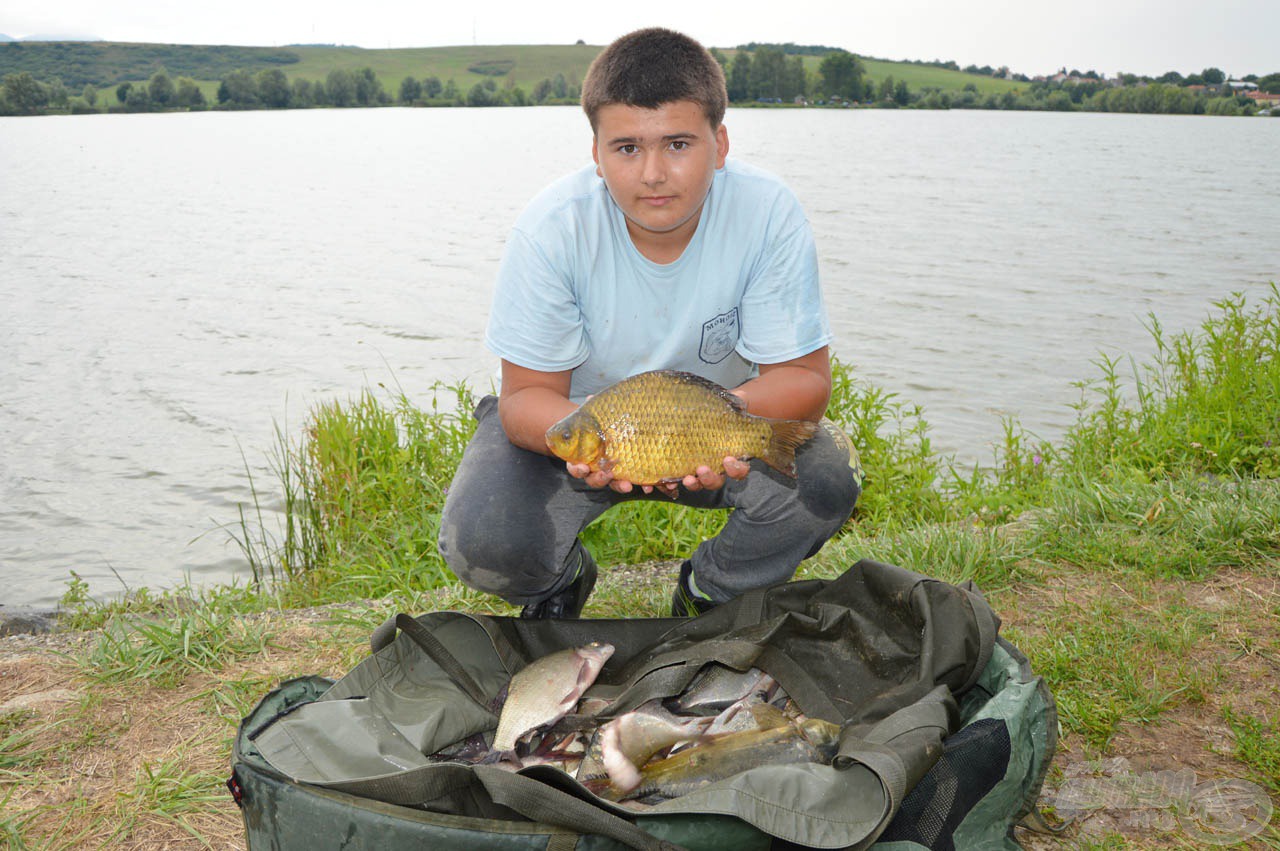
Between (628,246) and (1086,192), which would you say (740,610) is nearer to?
(628,246)

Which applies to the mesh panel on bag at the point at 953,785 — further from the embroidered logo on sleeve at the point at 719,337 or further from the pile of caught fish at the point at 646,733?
the embroidered logo on sleeve at the point at 719,337

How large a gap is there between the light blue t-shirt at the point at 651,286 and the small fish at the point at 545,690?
0.77 metres

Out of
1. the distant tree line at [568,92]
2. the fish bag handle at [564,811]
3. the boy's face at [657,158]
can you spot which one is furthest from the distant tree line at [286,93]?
the fish bag handle at [564,811]

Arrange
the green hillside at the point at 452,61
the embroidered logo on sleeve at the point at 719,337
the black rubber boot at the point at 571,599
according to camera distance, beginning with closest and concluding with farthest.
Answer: the embroidered logo on sleeve at the point at 719,337 < the black rubber boot at the point at 571,599 < the green hillside at the point at 452,61

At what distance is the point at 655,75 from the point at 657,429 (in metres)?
0.90

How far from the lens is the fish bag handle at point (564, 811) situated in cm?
179

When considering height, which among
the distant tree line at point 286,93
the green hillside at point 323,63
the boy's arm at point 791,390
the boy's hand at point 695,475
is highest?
the green hillside at point 323,63

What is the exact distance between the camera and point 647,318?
9.28 feet

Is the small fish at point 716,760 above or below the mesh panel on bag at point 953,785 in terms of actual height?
below

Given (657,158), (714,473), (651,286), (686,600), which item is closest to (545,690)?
(714,473)

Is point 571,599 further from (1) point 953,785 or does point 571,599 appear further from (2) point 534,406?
(1) point 953,785

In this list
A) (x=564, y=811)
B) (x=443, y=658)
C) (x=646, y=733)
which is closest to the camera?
(x=564, y=811)

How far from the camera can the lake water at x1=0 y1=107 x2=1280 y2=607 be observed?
6.82 metres

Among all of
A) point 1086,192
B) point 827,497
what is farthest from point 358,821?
point 1086,192
